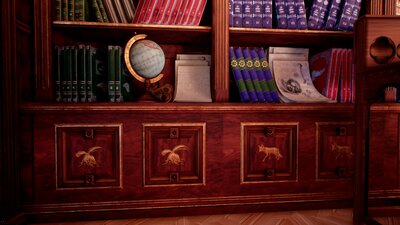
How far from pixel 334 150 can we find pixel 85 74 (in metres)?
1.41

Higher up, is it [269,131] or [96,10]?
[96,10]

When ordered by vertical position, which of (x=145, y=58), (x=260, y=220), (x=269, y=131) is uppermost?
(x=145, y=58)

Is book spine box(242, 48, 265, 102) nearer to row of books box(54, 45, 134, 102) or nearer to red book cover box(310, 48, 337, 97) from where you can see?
red book cover box(310, 48, 337, 97)

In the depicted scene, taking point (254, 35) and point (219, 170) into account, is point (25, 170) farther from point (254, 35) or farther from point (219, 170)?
point (254, 35)

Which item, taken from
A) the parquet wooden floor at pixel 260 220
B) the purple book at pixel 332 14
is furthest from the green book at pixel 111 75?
the purple book at pixel 332 14

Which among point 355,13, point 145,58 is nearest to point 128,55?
point 145,58

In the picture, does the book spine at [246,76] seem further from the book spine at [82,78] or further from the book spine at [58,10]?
the book spine at [58,10]

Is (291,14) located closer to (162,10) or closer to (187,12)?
(187,12)

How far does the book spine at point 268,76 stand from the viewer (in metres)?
1.62

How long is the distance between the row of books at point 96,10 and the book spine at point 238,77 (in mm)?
607

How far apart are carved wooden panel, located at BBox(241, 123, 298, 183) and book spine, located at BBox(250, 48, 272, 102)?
8.0 inches

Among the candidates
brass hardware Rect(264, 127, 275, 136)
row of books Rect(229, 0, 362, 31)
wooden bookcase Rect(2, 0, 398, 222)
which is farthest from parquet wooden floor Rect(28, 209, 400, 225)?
row of books Rect(229, 0, 362, 31)

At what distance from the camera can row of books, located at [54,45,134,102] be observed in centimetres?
148

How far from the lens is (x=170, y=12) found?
1556 mm
